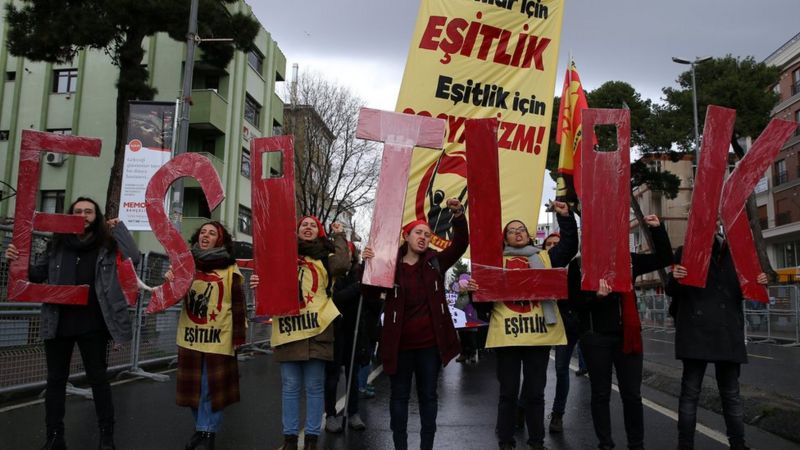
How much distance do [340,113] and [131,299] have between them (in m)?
23.7

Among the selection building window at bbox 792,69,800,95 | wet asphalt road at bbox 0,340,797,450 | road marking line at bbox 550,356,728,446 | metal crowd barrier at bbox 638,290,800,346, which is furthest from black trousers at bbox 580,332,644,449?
building window at bbox 792,69,800,95

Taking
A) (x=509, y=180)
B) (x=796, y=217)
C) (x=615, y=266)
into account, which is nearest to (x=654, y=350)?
(x=509, y=180)

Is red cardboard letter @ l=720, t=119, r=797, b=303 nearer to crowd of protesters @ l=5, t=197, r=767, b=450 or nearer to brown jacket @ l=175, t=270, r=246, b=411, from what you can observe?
crowd of protesters @ l=5, t=197, r=767, b=450

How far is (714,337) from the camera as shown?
15.0 ft

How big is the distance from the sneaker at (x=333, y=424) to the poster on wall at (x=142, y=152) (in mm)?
7528

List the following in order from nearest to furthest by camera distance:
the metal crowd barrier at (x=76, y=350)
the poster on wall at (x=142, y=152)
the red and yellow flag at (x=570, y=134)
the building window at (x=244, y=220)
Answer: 1. the red and yellow flag at (x=570, y=134)
2. the metal crowd barrier at (x=76, y=350)
3. the poster on wall at (x=142, y=152)
4. the building window at (x=244, y=220)

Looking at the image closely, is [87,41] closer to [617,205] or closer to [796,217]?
[617,205]

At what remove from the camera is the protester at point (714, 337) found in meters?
4.55

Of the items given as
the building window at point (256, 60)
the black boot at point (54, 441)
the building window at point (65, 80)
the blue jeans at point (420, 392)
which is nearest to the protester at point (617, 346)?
the blue jeans at point (420, 392)

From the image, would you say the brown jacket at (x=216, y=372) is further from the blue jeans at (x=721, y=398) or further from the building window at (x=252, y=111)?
the building window at (x=252, y=111)

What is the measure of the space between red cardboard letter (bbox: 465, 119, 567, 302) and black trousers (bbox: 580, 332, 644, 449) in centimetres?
78

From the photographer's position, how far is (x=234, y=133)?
28453 mm

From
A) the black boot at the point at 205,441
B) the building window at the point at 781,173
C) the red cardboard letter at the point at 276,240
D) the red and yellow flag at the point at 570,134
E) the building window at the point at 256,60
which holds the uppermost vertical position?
the building window at the point at 256,60

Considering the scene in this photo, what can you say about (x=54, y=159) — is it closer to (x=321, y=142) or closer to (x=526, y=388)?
(x=321, y=142)
